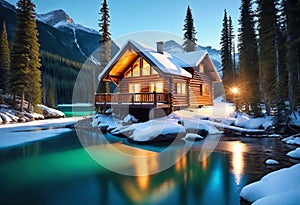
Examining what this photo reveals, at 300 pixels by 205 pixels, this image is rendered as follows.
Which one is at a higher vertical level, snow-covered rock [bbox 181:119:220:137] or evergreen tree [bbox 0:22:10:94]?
evergreen tree [bbox 0:22:10:94]

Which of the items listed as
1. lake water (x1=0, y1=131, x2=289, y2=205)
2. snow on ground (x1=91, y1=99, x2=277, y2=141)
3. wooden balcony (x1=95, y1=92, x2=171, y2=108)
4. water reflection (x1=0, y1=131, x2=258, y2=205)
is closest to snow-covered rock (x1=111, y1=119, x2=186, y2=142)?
snow on ground (x1=91, y1=99, x2=277, y2=141)

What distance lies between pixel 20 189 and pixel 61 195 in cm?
127

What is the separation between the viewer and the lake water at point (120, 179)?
16.9 feet

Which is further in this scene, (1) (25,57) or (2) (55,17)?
(2) (55,17)

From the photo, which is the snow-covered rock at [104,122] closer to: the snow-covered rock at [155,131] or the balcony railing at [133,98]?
the balcony railing at [133,98]

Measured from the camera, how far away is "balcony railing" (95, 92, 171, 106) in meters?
15.9

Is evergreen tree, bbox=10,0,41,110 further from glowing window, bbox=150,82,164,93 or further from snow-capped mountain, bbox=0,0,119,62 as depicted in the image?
snow-capped mountain, bbox=0,0,119,62

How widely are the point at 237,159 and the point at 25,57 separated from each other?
80.3 ft

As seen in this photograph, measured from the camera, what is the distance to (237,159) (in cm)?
849

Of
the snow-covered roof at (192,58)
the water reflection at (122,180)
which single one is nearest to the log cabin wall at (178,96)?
the snow-covered roof at (192,58)

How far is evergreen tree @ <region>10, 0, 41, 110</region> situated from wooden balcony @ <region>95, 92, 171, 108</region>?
424 inches

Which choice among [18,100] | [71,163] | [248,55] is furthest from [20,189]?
[18,100]

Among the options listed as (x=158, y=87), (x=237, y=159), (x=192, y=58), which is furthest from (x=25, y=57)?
(x=237, y=159)

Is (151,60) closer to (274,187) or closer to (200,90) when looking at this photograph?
(200,90)
